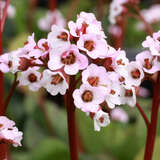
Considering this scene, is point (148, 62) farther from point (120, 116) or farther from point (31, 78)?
point (120, 116)

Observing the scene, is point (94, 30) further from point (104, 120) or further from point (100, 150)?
point (100, 150)

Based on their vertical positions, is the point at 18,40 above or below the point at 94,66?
above

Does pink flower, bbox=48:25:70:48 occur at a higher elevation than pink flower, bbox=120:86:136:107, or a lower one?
higher

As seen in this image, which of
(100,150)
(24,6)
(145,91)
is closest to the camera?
(100,150)

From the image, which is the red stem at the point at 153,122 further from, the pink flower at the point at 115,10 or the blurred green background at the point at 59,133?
the pink flower at the point at 115,10

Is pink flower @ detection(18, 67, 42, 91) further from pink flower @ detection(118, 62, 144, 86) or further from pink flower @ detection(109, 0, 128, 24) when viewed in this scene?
pink flower @ detection(109, 0, 128, 24)

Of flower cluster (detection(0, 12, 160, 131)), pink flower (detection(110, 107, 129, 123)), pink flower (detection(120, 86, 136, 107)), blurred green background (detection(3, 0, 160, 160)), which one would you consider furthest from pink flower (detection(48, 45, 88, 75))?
pink flower (detection(110, 107, 129, 123))

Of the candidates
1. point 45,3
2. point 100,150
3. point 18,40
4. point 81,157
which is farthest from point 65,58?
point 45,3
